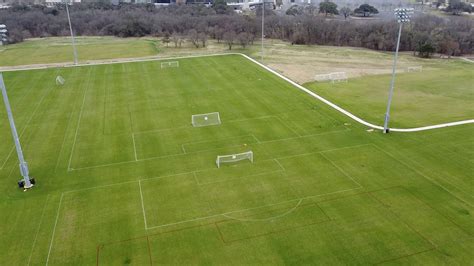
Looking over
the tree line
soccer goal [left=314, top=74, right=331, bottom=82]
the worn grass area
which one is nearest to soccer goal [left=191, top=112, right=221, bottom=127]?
the worn grass area

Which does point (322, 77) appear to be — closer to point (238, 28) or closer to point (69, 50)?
point (238, 28)

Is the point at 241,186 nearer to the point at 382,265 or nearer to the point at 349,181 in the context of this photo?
the point at 349,181

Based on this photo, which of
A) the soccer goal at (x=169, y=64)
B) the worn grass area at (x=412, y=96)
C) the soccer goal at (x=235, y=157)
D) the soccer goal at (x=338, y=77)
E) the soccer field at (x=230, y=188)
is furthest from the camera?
the soccer goal at (x=169, y=64)

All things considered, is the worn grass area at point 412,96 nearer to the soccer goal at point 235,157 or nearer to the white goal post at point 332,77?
the white goal post at point 332,77

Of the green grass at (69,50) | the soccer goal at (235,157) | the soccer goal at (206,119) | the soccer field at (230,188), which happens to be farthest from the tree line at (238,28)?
the soccer goal at (235,157)

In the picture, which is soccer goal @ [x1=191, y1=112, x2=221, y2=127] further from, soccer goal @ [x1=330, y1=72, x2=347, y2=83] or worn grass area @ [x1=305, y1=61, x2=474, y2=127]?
soccer goal @ [x1=330, y1=72, x2=347, y2=83]

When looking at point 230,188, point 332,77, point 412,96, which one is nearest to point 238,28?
point 332,77
